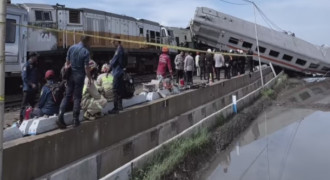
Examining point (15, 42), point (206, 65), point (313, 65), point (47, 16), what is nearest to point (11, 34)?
point (15, 42)

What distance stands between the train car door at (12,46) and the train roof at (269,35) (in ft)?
61.2

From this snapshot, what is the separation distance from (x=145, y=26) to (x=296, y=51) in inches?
490

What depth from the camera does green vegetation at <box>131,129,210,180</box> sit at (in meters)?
7.47

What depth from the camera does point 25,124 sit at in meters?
6.08

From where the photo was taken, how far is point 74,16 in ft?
63.9

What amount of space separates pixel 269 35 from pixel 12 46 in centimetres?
2312

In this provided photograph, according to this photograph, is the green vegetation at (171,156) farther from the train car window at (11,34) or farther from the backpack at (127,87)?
the train car window at (11,34)

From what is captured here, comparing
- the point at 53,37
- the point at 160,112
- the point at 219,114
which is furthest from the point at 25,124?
the point at 53,37

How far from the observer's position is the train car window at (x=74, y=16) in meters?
19.2

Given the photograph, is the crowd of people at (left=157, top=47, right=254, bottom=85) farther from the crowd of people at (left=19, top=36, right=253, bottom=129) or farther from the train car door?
the train car door

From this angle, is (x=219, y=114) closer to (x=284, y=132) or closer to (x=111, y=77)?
(x=284, y=132)

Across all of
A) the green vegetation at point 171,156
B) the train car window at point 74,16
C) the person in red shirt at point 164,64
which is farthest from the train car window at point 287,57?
the green vegetation at point 171,156

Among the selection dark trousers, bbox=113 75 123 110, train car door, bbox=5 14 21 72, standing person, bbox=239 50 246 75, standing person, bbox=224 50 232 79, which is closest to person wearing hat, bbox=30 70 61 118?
→ dark trousers, bbox=113 75 123 110

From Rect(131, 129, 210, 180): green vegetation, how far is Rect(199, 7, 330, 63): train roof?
20987 mm
